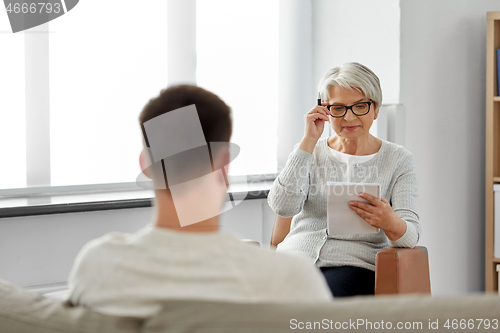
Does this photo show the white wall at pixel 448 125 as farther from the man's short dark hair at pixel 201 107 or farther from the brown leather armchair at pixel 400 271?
the man's short dark hair at pixel 201 107

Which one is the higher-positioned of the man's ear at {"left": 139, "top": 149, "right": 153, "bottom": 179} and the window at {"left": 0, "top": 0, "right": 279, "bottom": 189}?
the window at {"left": 0, "top": 0, "right": 279, "bottom": 189}

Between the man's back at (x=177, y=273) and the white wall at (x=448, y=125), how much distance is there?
2.09 m

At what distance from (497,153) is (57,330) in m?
2.55

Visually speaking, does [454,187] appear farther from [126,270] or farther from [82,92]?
[126,270]

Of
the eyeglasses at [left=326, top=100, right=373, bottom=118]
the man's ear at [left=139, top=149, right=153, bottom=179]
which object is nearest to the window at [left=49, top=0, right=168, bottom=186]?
the eyeglasses at [left=326, top=100, right=373, bottom=118]

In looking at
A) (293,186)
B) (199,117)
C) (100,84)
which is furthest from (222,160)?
(100,84)

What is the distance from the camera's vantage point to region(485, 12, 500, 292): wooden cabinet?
8.60 ft

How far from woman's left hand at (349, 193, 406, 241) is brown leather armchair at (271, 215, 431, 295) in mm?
75

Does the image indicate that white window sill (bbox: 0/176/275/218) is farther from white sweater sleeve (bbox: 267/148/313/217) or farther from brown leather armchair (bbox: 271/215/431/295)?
brown leather armchair (bbox: 271/215/431/295)

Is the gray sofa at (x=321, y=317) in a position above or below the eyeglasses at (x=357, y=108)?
below

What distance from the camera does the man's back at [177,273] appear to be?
74 cm

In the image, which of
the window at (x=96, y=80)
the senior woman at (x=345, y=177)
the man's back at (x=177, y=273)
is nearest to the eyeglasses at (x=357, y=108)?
the senior woman at (x=345, y=177)

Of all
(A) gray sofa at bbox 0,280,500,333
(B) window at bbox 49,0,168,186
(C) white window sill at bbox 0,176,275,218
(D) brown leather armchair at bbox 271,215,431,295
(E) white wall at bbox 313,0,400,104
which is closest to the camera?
(A) gray sofa at bbox 0,280,500,333

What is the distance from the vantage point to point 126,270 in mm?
758
